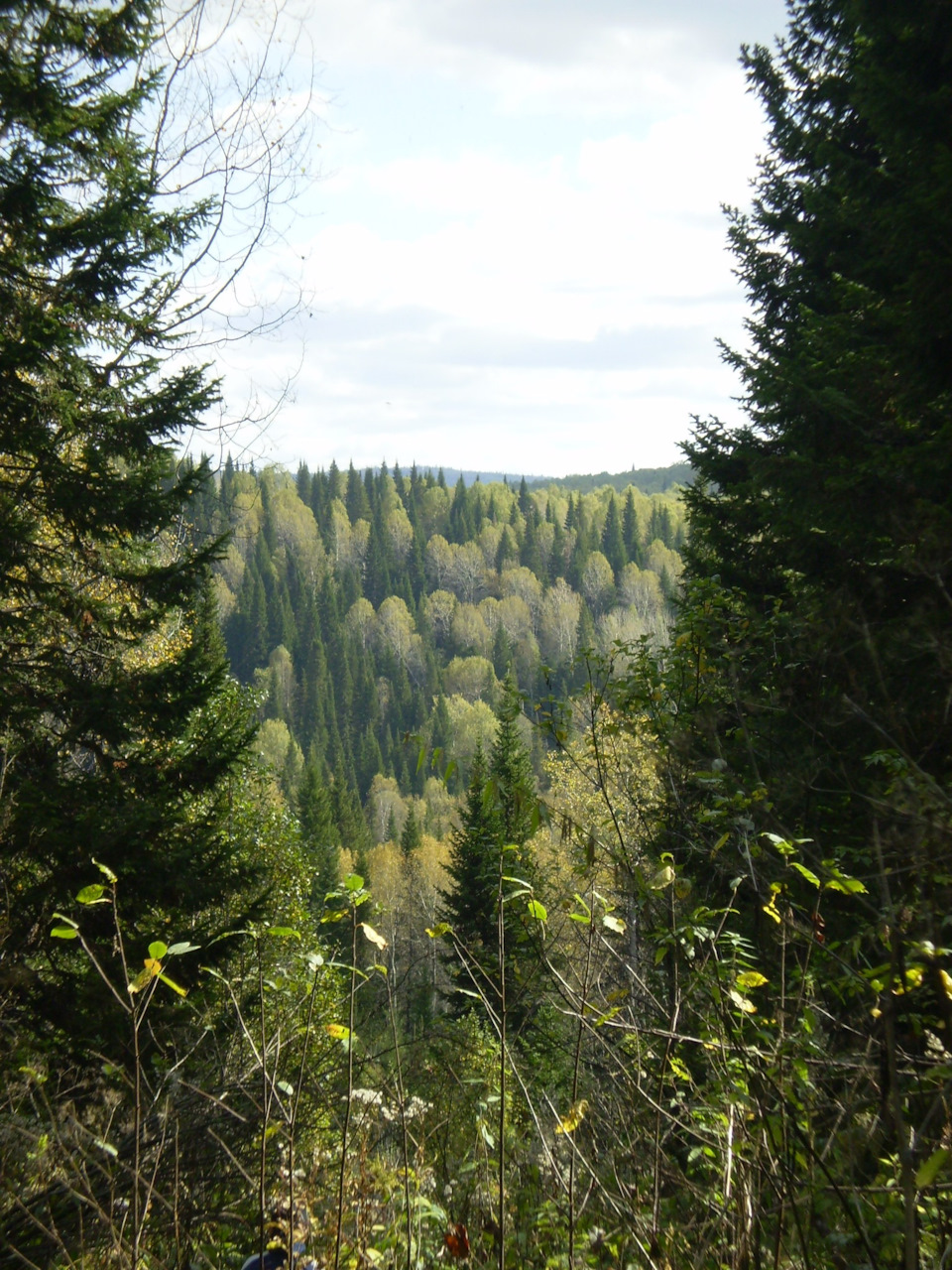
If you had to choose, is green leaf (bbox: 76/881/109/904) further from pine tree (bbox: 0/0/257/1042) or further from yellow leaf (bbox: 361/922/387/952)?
pine tree (bbox: 0/0/257/1042)

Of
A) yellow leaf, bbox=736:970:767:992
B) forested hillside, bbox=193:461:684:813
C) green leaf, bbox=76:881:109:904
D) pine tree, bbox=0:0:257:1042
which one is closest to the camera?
green leaf, bbox=76:881:109:904

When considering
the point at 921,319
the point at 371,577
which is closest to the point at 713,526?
the point at 921,319

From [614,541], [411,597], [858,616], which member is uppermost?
[858,616]

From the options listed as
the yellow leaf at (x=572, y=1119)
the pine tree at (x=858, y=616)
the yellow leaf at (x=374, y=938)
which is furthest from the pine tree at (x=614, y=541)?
the yellow leaf at (x=374, y=938)

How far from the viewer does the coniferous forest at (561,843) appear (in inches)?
91.0

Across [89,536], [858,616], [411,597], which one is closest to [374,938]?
[858,616]

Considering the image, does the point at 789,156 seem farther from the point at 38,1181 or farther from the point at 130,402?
the point at 38,1181

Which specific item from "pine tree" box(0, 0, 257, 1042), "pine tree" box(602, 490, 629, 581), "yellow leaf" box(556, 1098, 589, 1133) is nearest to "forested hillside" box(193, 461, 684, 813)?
"pine tree" box(602, 490, 629, 581)

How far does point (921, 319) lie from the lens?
13.6 ft

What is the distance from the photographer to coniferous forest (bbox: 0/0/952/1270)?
7.58 feet

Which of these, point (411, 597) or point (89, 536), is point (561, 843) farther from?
point (411, 597)

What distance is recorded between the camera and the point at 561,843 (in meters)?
6.12

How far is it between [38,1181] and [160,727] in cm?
406

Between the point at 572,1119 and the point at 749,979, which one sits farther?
the point at 749,979
